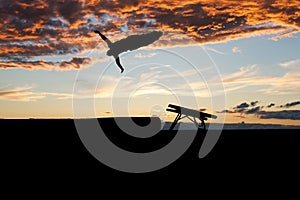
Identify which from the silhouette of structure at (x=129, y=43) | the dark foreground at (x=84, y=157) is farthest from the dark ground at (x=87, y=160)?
the silhouette of structure at (x=129, y=43)

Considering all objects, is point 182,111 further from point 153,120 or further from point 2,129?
point 2,129

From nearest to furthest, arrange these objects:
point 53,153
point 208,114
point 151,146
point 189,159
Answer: point 53,153 < point 189,159 < point 151,146 < point 208,114

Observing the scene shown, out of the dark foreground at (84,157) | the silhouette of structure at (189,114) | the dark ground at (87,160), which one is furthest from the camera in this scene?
the silhouette of structure at (189,114)

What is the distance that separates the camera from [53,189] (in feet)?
45.9

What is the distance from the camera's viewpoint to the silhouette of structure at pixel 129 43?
51.6 ft

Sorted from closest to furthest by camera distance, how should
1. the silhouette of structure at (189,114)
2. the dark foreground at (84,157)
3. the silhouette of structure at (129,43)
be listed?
the silhouette of structure at (129,43) → the dark foreground at (84,157) → the silhouette of structure at (189,114)

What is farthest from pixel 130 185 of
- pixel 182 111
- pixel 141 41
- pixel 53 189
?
pixel 182 111

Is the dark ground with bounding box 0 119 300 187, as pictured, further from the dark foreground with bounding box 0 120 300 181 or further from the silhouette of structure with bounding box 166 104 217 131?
the silhouette of structure with bounding box 166 104 217 131

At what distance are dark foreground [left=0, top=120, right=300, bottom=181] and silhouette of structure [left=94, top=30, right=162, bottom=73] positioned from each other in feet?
17.4

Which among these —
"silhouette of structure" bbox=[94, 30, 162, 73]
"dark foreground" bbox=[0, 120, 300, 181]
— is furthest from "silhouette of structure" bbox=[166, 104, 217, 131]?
"silhouette of structure" bbox=[94, 30, 162, 73]

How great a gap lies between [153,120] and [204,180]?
57.0ft

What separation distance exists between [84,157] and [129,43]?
22.2ft

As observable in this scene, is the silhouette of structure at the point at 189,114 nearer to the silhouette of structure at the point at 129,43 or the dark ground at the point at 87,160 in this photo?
the dark ground at the point at 87,160

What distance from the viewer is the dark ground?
54.3ft
